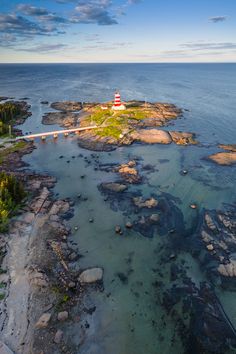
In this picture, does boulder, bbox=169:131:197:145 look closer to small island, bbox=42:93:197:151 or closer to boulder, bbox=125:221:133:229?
small island, bbox=42:93:197:151

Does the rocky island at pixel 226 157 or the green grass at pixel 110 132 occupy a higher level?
the green grass at pixel 110 132

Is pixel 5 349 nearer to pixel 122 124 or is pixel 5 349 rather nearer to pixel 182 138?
pixel 182 138

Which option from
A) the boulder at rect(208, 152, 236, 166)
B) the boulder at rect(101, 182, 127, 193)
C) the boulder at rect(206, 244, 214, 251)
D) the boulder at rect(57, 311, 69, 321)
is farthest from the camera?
the boulder at rect(208, 152, 236, 166)

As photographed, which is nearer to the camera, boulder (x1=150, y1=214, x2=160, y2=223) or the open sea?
the open sea

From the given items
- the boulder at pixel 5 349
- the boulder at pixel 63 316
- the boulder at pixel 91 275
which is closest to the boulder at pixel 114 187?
the boulder at pixel 91 275

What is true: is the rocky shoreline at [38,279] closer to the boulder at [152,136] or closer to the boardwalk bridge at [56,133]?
the boulder at [152,136]

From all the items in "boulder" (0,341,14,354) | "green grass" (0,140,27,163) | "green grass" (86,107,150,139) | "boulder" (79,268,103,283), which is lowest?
"boulder" (79,268,103,283)

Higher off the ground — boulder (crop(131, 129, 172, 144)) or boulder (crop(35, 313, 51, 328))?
boulder (crop(131, 129, 172, 144))

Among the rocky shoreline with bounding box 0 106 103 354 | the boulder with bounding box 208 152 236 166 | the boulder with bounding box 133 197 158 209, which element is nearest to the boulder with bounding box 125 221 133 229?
the boulder with bounding box 133 197 158 209

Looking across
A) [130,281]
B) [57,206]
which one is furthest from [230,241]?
[57,206]
